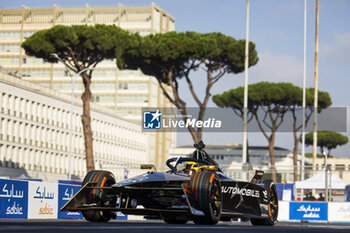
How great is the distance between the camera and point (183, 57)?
56.5 metres

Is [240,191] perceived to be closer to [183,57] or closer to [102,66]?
[183,57]

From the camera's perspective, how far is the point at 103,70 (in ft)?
432

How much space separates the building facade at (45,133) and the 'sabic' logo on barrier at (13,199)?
143 ft

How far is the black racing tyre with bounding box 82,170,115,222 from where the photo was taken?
42.5 ft

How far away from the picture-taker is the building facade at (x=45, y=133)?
76.3 meters

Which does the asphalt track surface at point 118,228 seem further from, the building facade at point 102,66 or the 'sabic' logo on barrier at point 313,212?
the building facade at point 102,66

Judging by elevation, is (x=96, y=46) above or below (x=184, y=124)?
above

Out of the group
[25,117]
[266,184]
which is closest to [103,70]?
[25,117]

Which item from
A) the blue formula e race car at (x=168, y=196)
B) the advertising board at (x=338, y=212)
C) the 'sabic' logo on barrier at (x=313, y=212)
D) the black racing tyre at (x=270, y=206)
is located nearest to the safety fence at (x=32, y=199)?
the blue formula e race car at (x=168, y=196)

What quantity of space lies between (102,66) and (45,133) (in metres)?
46.4

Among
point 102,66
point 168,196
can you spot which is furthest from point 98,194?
point 102,66

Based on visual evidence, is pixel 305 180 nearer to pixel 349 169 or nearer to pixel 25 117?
pixel 349 169

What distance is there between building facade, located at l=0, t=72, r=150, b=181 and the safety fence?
4183 cm

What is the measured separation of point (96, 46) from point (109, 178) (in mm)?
45637
